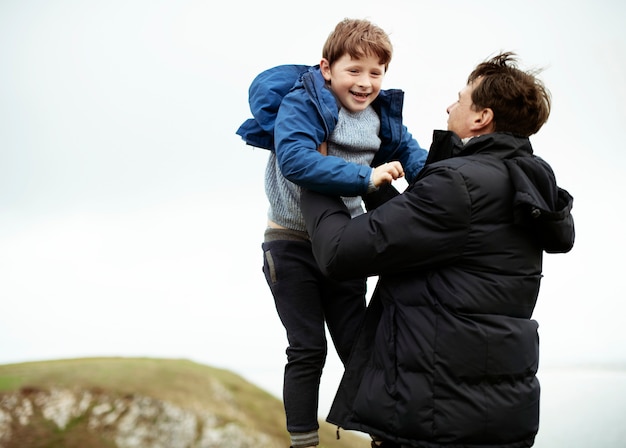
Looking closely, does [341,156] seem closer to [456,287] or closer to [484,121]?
[484,121]

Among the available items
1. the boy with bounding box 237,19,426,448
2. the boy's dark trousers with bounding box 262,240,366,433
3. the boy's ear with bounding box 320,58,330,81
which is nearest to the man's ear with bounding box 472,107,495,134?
the boy with bounding box 237,19,426,448

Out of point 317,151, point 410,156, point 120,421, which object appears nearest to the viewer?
point 317,151

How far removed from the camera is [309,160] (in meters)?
2.12

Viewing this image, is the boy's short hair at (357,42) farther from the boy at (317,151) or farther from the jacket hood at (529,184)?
the jacket hood at (529,184)

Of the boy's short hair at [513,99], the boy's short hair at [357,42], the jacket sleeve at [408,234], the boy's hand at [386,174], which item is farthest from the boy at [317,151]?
the boy's short hair at [513,99]

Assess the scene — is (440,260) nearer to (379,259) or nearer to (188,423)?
(379,259)

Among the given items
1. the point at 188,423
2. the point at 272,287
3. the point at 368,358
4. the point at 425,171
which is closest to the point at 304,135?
the point at 425,171

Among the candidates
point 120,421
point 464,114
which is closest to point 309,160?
point 464,114

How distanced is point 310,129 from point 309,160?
14cm

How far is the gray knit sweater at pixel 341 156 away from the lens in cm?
235

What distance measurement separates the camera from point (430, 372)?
1995 mm

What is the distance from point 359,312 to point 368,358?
324 mm

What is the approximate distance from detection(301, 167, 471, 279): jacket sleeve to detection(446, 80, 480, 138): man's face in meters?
0.29

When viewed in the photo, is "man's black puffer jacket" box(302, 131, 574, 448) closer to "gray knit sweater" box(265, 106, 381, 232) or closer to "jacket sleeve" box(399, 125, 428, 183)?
"gray knit sweater" box(265, 106, 381, 232)
